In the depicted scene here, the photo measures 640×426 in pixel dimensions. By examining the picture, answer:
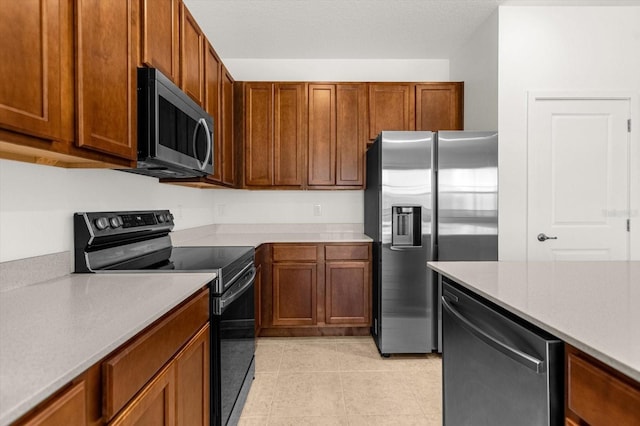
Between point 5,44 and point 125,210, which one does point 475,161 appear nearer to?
point 125,210

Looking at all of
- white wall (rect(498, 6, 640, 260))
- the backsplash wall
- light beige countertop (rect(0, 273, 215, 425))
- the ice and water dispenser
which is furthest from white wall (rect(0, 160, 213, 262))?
white wall (rect(498, 6, 640, 260))

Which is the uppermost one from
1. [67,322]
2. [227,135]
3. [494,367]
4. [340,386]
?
[227,135]

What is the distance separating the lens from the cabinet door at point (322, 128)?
3365mm

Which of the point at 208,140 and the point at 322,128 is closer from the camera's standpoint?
the point at 208,140

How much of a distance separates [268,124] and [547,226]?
2542mm

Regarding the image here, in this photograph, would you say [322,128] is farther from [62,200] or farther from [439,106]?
[62,200]

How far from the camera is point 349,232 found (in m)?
3.67

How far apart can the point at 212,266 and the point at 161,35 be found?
1.16 metres

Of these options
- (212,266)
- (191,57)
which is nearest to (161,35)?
(191,57)

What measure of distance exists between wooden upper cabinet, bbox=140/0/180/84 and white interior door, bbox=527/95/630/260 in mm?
2586

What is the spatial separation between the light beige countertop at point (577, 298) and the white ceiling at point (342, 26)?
212 cm

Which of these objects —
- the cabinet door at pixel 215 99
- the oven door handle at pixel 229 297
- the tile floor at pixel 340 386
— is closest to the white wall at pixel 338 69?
the cabinet door at pixel 215 99

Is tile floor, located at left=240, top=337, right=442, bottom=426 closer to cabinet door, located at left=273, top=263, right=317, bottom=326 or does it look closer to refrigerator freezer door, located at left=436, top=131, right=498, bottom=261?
cabinet door, located at left=273, top=263, right=317, bottom=326

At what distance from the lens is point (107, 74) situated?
4.16 feet
